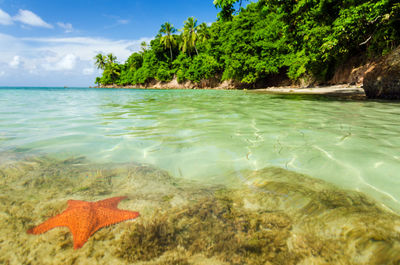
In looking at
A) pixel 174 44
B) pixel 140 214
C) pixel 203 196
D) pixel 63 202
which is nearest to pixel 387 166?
pixel 203 196

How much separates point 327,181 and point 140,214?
1652 mm

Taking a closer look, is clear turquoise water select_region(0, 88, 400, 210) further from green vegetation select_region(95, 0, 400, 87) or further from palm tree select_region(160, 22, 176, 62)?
palm tree select_region(160, 22, 176, 62)

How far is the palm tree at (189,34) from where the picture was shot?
42000 mm

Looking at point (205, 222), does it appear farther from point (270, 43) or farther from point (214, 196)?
point (270, 43)

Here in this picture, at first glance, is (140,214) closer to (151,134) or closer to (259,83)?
(151,134)

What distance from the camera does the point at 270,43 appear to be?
24.4 meters

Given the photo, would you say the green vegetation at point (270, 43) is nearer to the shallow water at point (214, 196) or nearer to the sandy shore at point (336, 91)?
the sandy shore at point (336, 91)

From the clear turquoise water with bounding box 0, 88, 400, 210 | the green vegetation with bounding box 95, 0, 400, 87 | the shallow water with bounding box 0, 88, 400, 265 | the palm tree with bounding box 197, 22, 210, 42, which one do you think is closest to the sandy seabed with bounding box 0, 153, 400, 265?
the shallow water with bounding box 0, 88, 400, 265

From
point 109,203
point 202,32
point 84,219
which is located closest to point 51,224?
point 84,219

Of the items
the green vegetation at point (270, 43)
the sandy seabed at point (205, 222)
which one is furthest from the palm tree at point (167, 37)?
the sandy seabed at point (205, 222)

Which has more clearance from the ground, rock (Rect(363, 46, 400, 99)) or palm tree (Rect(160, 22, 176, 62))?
palm tree (Rect(160, 22, 176, 62))

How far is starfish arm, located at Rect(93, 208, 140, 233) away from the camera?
48.4 inches

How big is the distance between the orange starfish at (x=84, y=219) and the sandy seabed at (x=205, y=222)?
0.07 metres

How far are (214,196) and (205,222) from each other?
0.33 metres
